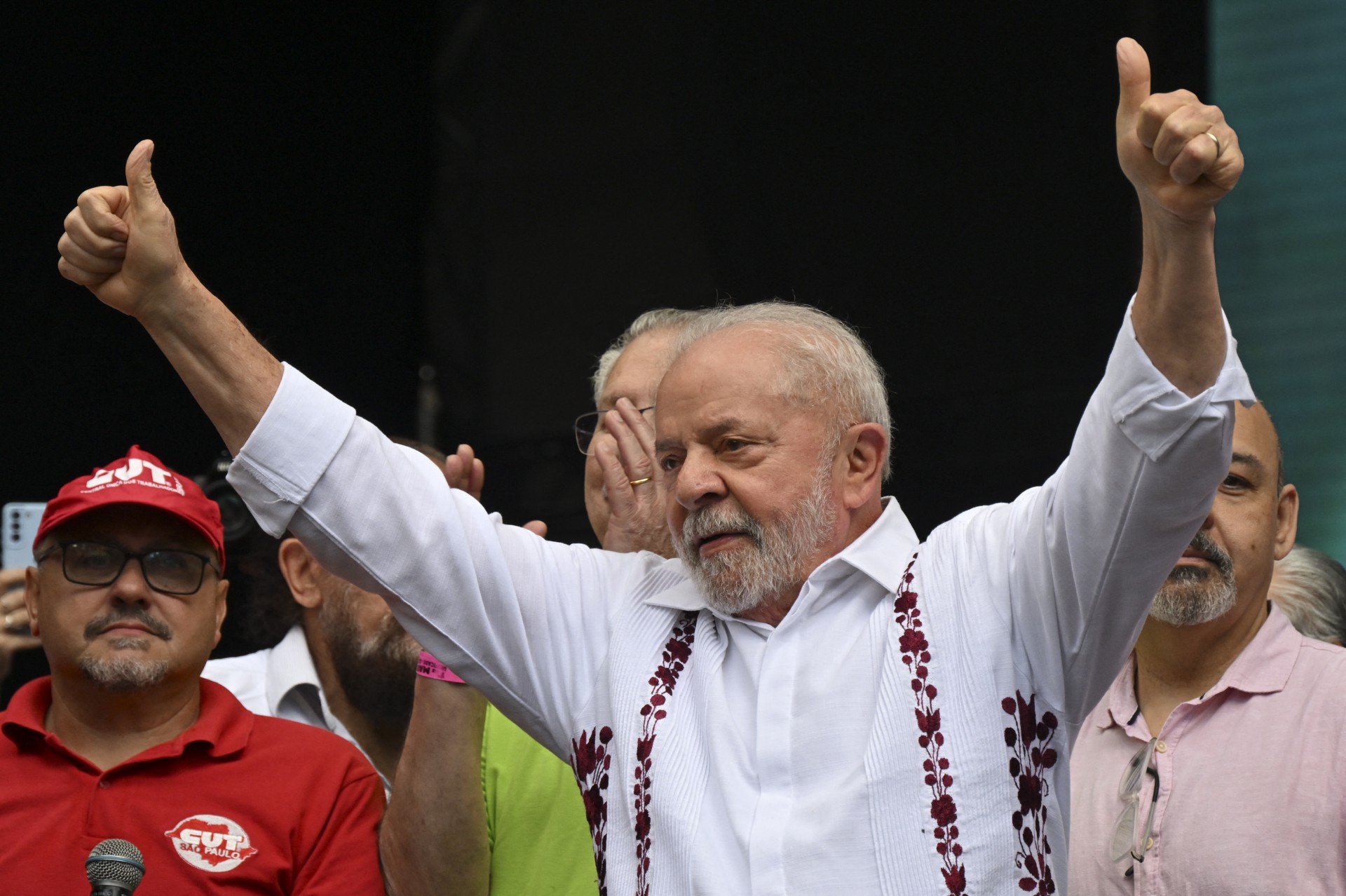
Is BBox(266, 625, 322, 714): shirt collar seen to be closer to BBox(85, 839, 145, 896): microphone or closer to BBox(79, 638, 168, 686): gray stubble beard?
BBox(79, 638, 168, 686): gray stubble beard

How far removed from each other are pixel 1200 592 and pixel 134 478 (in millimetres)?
1916

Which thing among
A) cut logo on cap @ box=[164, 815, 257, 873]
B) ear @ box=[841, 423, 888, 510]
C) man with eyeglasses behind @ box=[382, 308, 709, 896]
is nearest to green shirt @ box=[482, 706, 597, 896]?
man with eyeglasses behind @ box=[382, 308, 709, 896]

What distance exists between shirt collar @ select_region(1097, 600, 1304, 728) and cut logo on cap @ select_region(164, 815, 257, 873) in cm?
149

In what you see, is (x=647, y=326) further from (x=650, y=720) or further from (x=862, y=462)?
(x=650, y=720)

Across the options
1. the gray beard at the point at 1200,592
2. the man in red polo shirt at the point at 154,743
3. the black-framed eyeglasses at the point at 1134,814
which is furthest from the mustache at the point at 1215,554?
the man in red polo shirt at the point at 154,743

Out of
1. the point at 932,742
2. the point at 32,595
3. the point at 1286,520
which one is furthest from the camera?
the point at 1286,520

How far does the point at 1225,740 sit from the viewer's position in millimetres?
2674

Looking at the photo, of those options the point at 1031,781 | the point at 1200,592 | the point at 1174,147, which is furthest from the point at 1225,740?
the point at 1174,147

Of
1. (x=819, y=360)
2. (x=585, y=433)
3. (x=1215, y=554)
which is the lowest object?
(x=1215, y=554)

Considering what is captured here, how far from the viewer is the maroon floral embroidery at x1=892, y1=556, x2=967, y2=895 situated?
2.00m

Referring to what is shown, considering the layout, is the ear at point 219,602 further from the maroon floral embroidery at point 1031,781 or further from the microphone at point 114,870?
the maroon floral embroidery at point 1031,781

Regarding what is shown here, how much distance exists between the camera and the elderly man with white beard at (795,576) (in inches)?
72.9

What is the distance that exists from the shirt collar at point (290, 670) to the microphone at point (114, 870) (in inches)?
56.9

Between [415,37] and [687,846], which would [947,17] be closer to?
[415,37]
